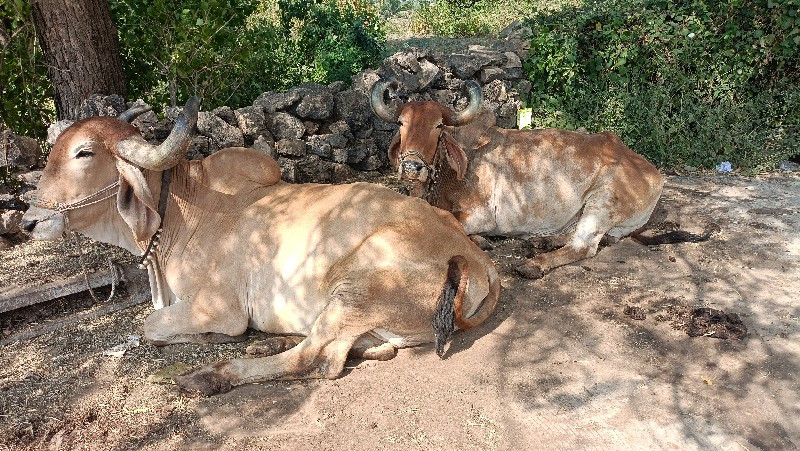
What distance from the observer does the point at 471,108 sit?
235 inches

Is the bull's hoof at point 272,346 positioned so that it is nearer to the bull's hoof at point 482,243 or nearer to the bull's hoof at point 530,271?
the bull's hoof at point 530,271

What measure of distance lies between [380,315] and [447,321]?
399 mm

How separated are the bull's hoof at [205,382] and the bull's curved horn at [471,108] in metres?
3.16

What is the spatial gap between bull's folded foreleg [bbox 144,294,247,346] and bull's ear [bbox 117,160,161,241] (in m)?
0.51

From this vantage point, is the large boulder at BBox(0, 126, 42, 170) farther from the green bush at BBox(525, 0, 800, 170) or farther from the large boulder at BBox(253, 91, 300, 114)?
the green bush at BBox(525, 0, 800, 170)

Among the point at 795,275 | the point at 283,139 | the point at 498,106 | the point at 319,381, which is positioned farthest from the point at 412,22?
the point at 319,381

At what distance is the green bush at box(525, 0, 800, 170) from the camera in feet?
29.3

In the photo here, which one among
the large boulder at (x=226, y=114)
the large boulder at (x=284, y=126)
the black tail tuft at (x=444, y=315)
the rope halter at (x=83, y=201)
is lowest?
the black tail tuft at (x=444, y=315)

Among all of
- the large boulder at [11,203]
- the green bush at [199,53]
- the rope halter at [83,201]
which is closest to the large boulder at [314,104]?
the green bush at [199,53]

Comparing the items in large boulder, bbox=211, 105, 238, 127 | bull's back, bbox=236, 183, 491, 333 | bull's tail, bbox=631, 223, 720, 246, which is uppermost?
large boulder, bbox=211, 105, 238, 127

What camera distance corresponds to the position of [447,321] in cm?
394

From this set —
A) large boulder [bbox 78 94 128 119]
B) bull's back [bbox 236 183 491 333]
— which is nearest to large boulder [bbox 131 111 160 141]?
large boulder [bbox 78 94 128 119]

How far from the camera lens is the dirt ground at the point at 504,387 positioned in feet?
11.2

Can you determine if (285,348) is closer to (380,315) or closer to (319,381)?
(319,381)
